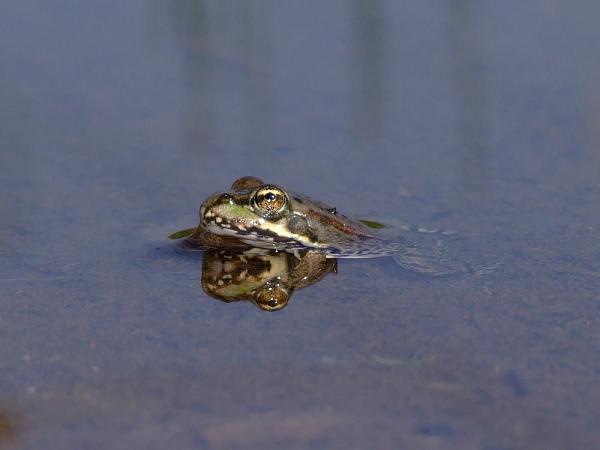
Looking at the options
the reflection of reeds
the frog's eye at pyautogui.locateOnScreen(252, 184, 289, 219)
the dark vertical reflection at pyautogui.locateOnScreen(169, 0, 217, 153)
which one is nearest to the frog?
the frog's eye at pyautogui.locateOnScreen(252, 184, 289, 219)

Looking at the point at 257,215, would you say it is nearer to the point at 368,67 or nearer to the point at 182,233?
the point at 182,233

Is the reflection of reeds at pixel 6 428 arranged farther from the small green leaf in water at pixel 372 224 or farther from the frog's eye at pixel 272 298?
the small green leaf in water at pixel 372 224

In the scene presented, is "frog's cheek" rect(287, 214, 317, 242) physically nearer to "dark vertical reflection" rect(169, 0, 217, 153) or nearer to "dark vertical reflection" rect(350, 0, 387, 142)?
"dark vertical reflection" rect(169, 0, 217, 153)

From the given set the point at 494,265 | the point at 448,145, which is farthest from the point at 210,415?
the point at 448,145

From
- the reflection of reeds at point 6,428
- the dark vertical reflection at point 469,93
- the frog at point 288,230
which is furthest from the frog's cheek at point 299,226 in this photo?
the reflection of reeds at point 6,428

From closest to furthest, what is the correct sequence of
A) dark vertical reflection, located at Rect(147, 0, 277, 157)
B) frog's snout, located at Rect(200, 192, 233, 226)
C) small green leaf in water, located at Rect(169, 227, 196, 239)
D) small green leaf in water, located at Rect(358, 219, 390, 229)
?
frog's snout, located at Rect(200, 192, 233, 226), small green leaf in water, located at Rect(169, 227, 196, 239), small green leaf in water, located at Rect(358, 219, 390, 229), dark vertical reflection, located at Rect(147, 0, 277, 157)

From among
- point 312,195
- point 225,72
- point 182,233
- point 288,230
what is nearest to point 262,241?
point 288,230

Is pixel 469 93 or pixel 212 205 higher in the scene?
pixel 469 93
